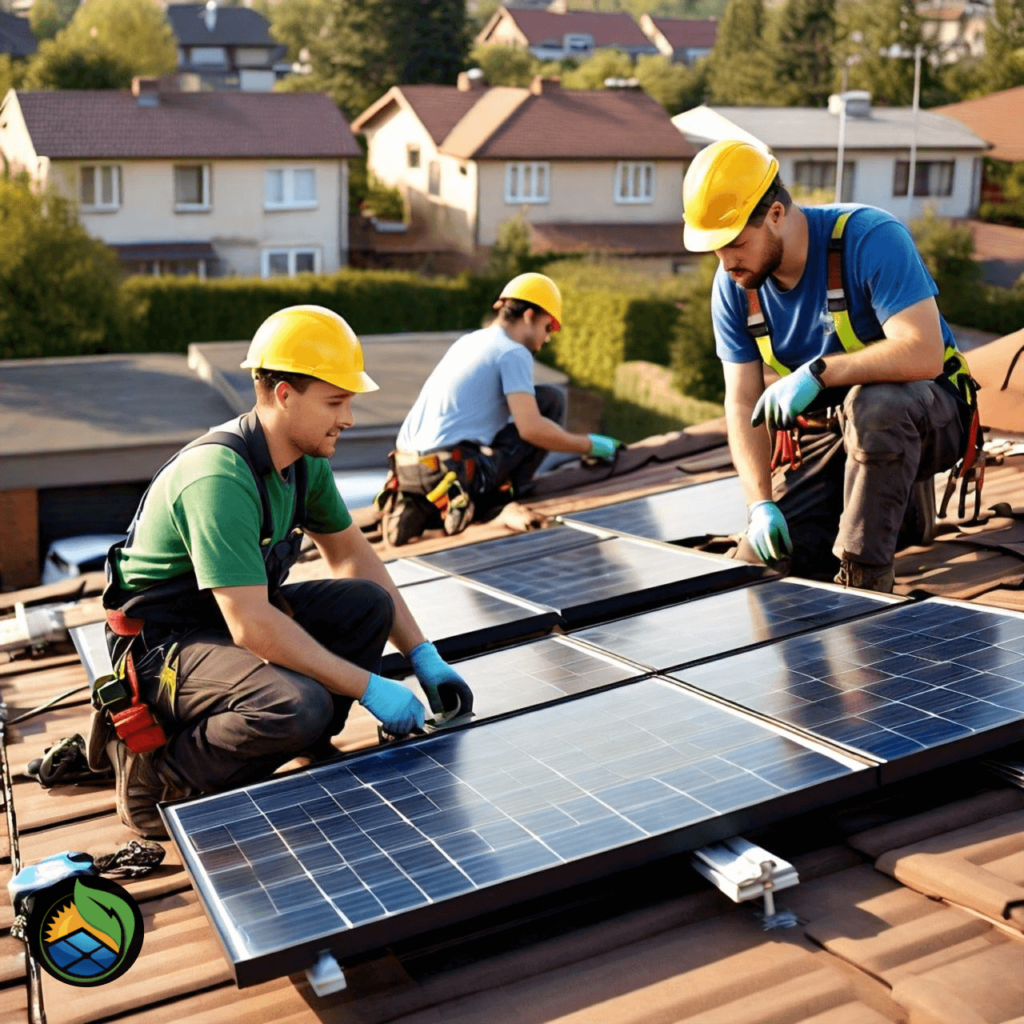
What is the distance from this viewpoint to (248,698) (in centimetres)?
419

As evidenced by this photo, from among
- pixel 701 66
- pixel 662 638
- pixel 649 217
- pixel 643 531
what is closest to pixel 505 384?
pixel 643 531

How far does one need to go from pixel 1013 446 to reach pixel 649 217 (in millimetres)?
41539

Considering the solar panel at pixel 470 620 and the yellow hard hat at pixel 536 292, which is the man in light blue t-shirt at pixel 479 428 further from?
the solar panel at pixel 470 620

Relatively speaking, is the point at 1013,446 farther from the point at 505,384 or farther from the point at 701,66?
the point at 701,66

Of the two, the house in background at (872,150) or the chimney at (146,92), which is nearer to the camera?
the chimney at (146,92)

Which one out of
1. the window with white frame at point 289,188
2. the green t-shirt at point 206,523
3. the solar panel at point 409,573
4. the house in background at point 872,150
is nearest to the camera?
the green t-shirt at point 206,523

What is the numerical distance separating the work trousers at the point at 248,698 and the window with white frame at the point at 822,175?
4512 centimetres

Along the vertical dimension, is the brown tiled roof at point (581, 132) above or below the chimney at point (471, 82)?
below

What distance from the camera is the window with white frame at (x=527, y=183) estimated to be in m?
46.5

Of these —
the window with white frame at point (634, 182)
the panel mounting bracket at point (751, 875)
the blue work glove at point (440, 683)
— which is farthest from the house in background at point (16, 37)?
the panel mounting bracket at point (751, 875)

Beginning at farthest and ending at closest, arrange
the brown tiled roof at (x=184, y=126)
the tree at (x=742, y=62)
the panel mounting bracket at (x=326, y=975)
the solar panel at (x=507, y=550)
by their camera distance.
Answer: the tree at (x=742, y=62), the brown tiled roof at (x=184, y=126), the solar panel at (x=507, y=550), the panel mounting bracket at (x=326, y=975)

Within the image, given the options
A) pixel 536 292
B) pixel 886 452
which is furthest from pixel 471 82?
pixel 886 452

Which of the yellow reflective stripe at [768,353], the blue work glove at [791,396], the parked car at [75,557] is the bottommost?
the parked car at [75,557]

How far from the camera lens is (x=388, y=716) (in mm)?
4285
